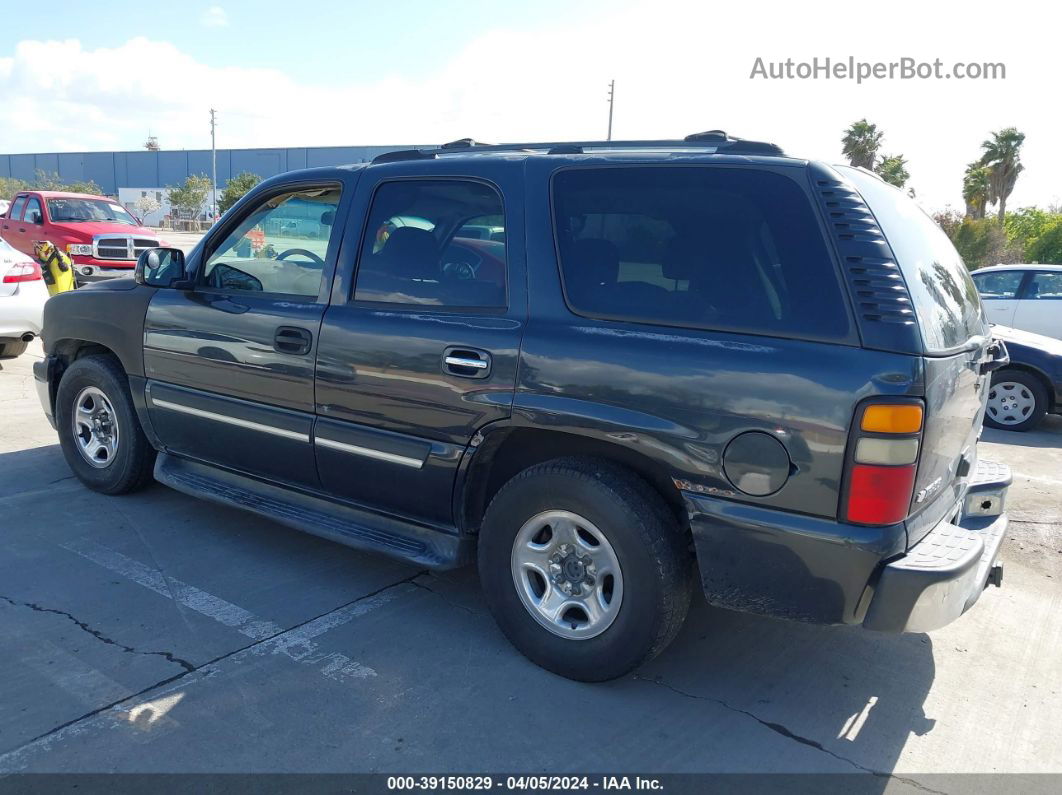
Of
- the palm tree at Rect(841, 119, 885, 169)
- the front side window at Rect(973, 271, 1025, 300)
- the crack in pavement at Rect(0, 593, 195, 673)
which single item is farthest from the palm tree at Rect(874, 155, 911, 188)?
the crack in pavement at Rect(0, 593, 195, 673)

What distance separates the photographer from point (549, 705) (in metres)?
3.12

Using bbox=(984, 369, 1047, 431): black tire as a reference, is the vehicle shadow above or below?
below

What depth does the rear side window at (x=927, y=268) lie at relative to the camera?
110 inches

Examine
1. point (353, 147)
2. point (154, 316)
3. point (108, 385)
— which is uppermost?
point (353, 147)

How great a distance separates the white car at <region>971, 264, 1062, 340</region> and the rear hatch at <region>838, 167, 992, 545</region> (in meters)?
7.58

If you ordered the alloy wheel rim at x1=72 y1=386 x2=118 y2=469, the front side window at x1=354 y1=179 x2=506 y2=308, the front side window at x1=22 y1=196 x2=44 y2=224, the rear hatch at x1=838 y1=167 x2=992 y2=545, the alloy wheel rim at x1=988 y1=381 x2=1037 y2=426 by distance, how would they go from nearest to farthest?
the rear hatch at x1=838 y1=167 x2=992 y2=545, the front side window at x1=354 y1=179 x2=506 y2=308, the alloy wheel rim at x1=72 y1=386 x2=118 y2=469, the alloy wheel rim at x1=988 y1=381 x2=1037 y2=426, the front side window at x1=22 y1=196 x2=44 y2=224

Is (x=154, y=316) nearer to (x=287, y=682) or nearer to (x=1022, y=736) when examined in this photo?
(x=287, y=682)

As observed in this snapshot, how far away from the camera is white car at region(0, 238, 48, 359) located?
881 cm

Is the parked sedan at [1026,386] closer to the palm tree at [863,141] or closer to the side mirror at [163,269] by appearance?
the side mirror at [163,269]

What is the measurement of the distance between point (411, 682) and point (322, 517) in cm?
105

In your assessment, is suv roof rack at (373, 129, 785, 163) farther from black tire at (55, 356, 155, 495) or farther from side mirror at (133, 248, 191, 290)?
black tire at (55, 356, 155, 495)

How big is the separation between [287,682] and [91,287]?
9.93 feet

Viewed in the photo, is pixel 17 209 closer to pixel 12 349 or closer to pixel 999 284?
pixel 12 349

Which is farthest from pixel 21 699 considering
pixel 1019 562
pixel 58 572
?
pixel 1019 562
